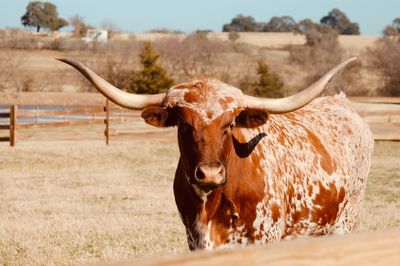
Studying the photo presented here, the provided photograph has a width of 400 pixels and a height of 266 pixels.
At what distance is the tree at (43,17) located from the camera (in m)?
126

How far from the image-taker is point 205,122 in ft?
13.9

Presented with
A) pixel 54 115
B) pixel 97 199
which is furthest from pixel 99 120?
pixel 97 199

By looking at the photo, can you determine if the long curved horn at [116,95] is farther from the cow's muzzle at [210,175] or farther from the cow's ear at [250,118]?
the cow's muzzle at [210,175]

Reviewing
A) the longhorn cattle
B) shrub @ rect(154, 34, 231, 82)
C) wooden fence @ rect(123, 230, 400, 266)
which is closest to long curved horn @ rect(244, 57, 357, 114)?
the longhorn cattle

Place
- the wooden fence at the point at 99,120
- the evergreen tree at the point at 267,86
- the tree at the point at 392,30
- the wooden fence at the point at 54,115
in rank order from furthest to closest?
the tree at the point at 392,30, the evergreen tree at the point at 267,86, the wooden fence at the point at 99,120, the wooden fence at the point at 54,115

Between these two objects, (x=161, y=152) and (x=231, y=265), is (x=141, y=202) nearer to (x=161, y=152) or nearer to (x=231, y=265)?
(x=161, y=152)

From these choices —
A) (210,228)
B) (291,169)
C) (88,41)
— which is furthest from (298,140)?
(88,41)

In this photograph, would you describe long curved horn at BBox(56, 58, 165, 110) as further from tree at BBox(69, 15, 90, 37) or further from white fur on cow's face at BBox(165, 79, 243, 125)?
tree at BBox(69, 15, 90, 37)

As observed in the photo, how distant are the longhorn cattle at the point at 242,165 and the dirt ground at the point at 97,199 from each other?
0.83m

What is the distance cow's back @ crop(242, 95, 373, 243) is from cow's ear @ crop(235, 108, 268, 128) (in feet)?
0.87

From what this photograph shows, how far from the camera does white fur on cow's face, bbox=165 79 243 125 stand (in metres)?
4.28

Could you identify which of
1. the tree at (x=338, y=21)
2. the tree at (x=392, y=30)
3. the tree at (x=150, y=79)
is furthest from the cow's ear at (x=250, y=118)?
the tree at (x=338, y=21)

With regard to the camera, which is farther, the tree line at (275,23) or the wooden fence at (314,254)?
the tree line at (275,23)

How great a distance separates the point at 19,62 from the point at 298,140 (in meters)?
45.7
